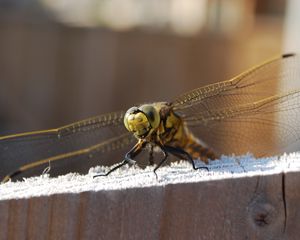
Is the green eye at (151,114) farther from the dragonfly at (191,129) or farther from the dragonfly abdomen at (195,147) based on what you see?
the dragonfly abdomen at (195,147)

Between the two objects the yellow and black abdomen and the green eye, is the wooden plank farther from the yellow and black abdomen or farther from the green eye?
the yellow and black abdomen

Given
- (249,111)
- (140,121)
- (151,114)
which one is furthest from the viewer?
(249,111)

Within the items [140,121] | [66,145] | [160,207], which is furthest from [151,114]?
[160,207]

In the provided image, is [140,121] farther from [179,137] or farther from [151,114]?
[179,137]

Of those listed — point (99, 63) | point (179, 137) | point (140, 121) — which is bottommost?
point (99, 63)

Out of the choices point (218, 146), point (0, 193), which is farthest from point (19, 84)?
point (0, 193)

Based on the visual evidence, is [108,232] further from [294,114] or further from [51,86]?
[51,86]

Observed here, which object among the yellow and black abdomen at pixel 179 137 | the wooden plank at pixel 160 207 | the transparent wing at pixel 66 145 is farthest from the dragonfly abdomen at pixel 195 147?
the wooden plank at pixel 160 207
